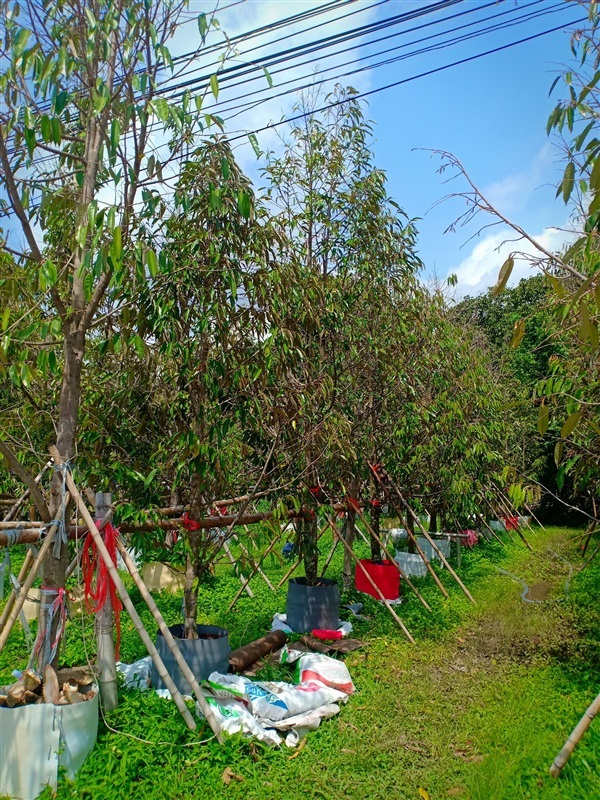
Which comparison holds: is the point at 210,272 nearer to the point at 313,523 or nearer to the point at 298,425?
the point at 298,425

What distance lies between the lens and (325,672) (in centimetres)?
561

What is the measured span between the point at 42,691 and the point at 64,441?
158cm

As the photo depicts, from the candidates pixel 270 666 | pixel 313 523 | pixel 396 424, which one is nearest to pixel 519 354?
pixel 396 424

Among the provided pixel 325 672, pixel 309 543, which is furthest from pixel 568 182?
pixel 309 543

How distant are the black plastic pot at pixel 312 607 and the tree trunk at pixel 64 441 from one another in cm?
340

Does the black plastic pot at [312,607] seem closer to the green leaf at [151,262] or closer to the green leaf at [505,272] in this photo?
the green leaf at [151,262]

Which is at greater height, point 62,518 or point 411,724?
point 62,518

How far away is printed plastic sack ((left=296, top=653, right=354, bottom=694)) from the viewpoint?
18.1 feet

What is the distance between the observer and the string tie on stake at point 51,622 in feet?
13.2

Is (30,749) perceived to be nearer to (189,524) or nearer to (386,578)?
(189,524)

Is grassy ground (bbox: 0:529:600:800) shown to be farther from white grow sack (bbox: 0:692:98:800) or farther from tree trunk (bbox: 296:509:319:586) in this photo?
tree trunk (bbox: 296:509:319:586)

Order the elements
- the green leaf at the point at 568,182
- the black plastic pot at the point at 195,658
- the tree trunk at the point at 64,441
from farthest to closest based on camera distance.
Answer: the black plastic pot at the point at 195,658 → the tree trunk at the point at 64,441 → the green leaf at the point at 568,182

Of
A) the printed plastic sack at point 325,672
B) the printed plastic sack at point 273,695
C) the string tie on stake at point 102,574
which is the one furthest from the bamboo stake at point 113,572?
the printed plastic sack at point 325,672

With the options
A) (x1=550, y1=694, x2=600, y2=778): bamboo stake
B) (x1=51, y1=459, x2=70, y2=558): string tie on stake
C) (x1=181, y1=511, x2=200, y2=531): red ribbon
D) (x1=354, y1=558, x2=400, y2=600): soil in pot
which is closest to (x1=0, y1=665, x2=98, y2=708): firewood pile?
(x1=51, y1=459, x2=70, y2=558): string tie on stake
